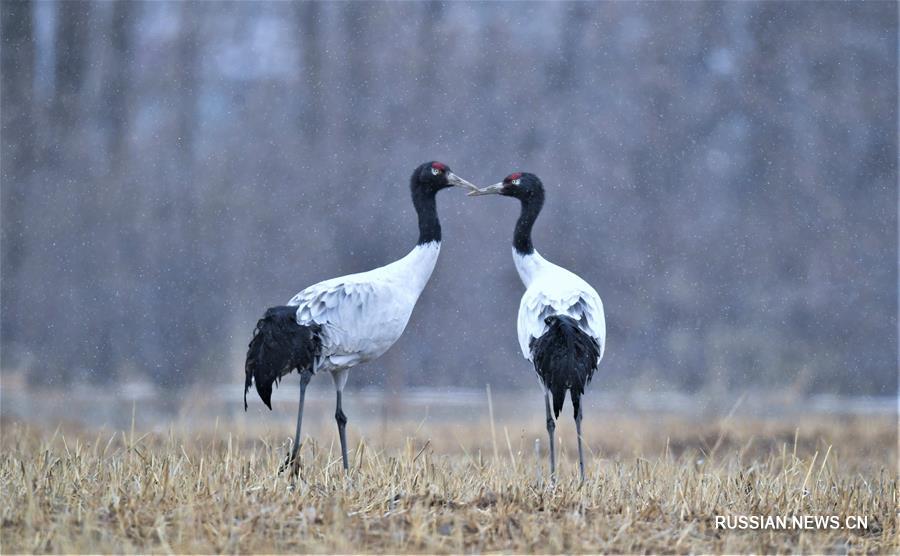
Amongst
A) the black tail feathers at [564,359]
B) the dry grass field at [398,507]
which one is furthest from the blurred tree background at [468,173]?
the dry grass field at [398,507]

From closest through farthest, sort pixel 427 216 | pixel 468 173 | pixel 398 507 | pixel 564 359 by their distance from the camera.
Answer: pixel 398 507 → pixel 564 359 → pixel 427 216 → pixel 468 173

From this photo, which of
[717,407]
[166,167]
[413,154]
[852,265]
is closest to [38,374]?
[166,167]

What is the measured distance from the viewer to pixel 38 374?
46.0 feet

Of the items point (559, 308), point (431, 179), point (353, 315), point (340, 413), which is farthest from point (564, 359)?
point (431, 179)

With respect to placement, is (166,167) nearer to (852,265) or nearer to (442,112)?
(442,112)

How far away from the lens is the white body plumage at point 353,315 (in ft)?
20.5

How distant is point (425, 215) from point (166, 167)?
942 centimetres

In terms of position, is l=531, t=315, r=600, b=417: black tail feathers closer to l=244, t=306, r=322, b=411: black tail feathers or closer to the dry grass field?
the dry grass field

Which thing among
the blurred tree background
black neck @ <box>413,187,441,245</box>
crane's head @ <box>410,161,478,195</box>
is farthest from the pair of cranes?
the blurred tree background

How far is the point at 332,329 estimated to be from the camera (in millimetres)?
6223

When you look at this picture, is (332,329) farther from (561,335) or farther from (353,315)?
(561,335)

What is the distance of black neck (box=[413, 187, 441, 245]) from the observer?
686 cm

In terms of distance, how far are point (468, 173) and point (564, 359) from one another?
8.25 metres

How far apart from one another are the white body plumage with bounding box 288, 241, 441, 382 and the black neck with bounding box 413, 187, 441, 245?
16.1 inches
